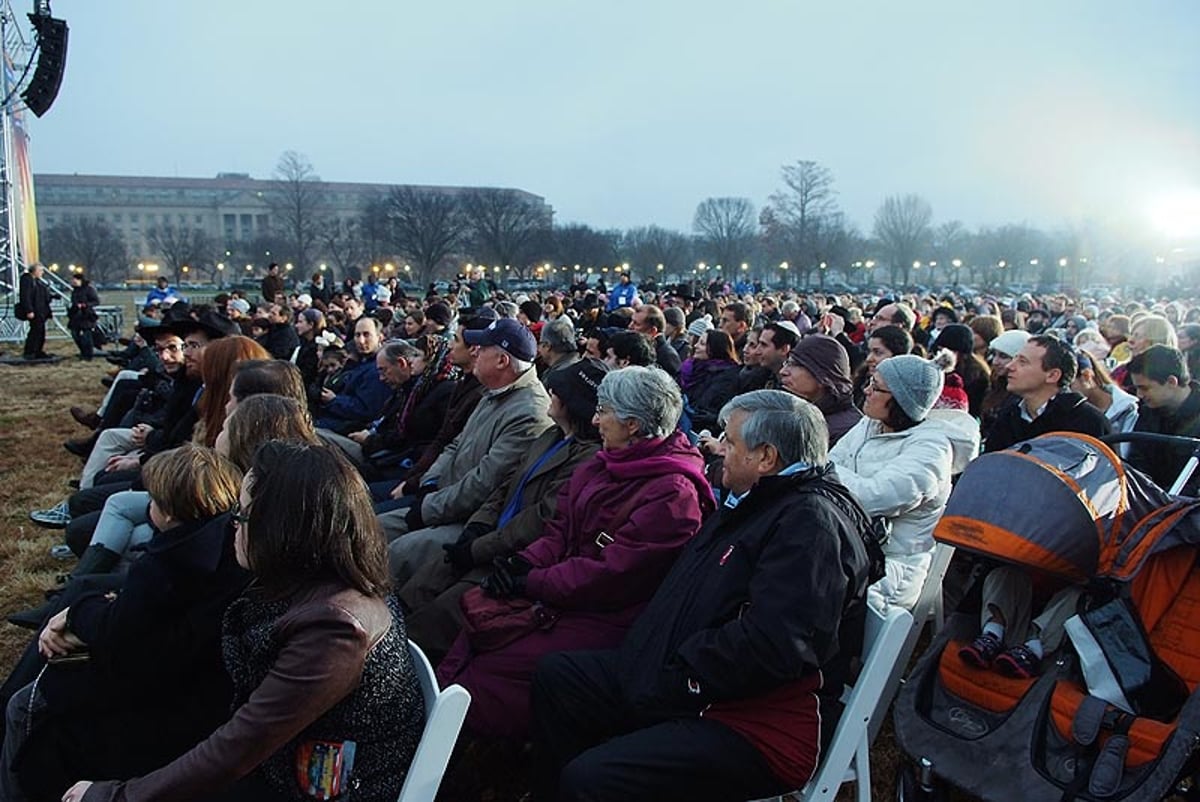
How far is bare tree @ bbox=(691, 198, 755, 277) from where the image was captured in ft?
254

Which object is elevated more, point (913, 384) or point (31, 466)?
point (913, 384)

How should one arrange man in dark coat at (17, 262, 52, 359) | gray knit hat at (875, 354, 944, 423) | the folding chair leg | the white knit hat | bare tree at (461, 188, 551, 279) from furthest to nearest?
bare tree at (461, 188, 551, 279)
man in dark coat at (17, 262, 52, 359)
the white knit hat
gray knit hat at (875, 354, 944, 423)
the folding chair leg

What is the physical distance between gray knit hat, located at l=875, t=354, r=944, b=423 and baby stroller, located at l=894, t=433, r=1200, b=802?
0.84 metres

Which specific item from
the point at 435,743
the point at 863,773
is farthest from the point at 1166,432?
the point at 435,743

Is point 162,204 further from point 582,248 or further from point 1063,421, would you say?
point 1063,421

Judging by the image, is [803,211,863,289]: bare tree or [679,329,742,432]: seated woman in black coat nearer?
[679,329,742,432]: seated woman in black coat

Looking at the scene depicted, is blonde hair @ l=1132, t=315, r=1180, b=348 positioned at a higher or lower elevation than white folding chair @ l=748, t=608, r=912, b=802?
higher

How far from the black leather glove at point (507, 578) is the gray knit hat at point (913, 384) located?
1.84 m

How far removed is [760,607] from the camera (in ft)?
8.08

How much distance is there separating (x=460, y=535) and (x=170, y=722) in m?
1.81

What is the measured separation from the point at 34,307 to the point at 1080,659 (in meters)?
20.2

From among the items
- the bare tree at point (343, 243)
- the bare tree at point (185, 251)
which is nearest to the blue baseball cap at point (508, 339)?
the bare tree at point (343, 243)

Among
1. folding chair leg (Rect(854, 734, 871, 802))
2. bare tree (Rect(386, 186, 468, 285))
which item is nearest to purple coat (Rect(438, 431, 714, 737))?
folding chair leg (Rect(854, 734, 871, 802))

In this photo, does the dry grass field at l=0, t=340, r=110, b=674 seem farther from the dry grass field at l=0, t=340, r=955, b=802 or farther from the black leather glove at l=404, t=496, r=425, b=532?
the black leather glove at l=404, t=496, r=425, b=532
